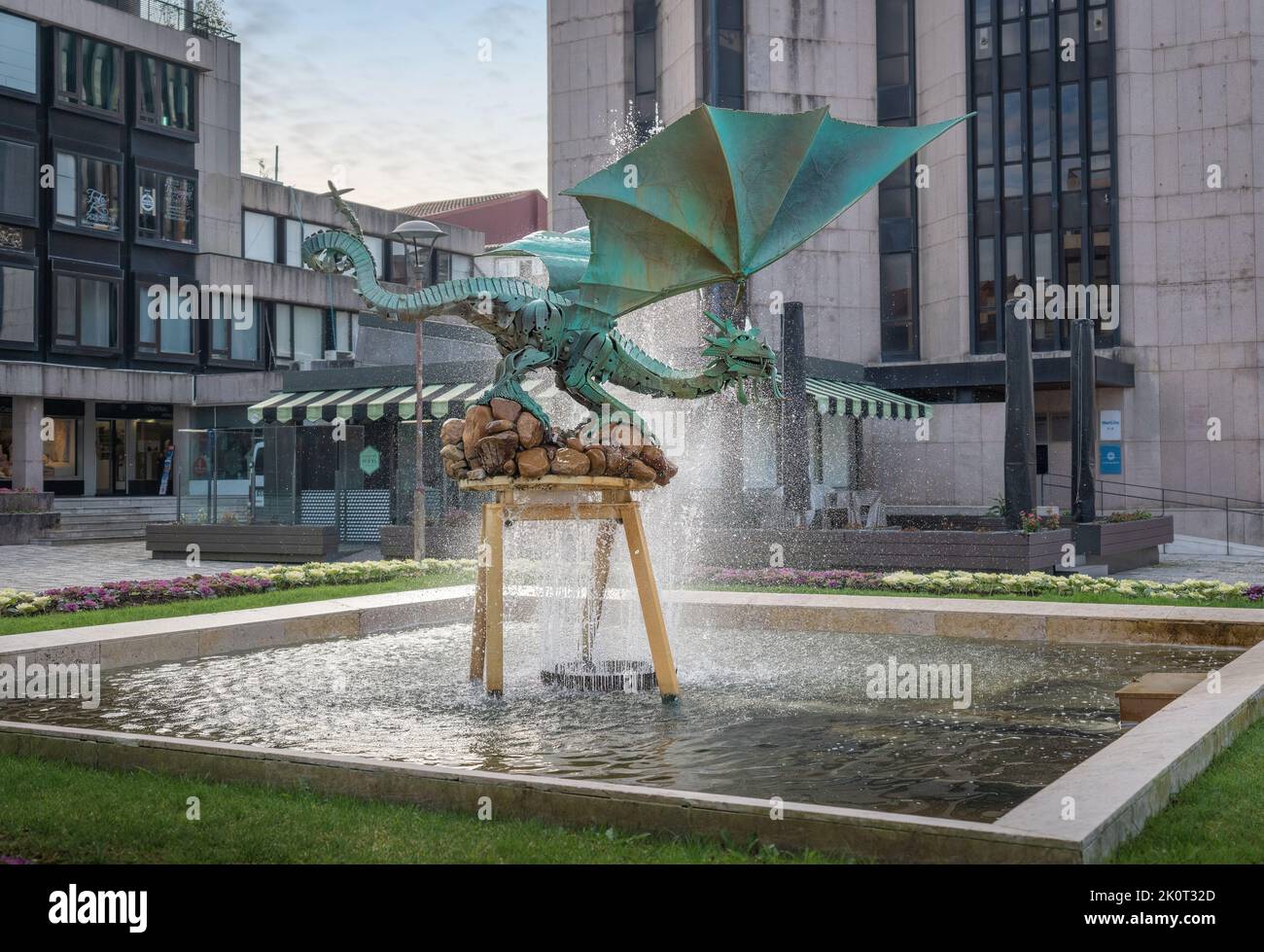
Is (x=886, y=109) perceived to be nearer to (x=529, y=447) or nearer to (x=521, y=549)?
(x=521, y=549)

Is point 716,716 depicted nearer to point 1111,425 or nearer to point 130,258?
point 1111,425

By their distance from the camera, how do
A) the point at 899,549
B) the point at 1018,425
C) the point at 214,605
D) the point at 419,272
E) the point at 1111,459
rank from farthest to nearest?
the point at 1111,459
the point at 1018,425
the point at 419,272
the point at 899,549
the point at 214,605

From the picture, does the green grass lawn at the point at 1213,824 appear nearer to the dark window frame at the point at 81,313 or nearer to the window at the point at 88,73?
the dark window frame at the point at 81,313

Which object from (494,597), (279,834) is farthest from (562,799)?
(494,597)

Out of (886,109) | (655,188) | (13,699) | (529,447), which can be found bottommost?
(13,699)

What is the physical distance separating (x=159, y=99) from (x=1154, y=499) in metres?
34.4

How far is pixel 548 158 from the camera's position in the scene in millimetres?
41781

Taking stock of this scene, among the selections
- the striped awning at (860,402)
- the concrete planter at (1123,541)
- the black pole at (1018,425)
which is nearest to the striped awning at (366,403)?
the striped awning at (860,402)

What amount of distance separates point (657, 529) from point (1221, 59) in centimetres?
2526

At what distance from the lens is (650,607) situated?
8602 mm

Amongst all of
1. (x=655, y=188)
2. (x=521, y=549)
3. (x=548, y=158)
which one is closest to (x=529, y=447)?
(x=655, y=188)

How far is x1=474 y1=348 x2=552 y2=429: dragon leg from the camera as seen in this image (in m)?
8.52

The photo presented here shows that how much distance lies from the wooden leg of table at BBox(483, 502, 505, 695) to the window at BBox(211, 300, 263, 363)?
3900 centimetres

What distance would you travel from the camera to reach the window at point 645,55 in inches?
1612
